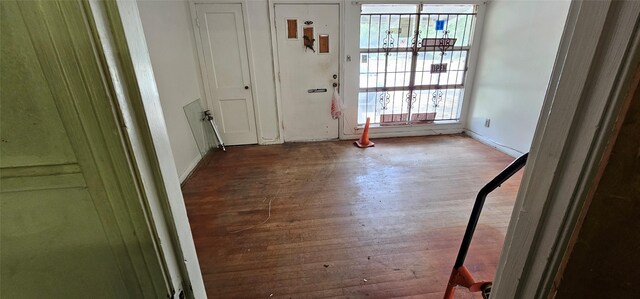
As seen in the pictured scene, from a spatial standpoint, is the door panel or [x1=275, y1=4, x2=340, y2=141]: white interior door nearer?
the door panel

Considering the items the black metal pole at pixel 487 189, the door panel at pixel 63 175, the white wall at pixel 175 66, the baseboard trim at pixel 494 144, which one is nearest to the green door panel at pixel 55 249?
the door panel at pixel 63 175

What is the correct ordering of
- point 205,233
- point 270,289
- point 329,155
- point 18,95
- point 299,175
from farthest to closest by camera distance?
point 329,155 < point 299,175 < point 205,233 < point 270,289 < point 18,95

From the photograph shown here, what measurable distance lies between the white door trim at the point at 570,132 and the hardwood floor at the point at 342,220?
1343 mm

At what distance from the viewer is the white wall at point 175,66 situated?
2707mm

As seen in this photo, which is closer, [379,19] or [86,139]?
[86,139]

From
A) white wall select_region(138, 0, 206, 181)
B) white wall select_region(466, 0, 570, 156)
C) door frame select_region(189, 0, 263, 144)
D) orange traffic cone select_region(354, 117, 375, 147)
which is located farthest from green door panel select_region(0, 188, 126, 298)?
white wall select_region(466, 0, 570, 156)

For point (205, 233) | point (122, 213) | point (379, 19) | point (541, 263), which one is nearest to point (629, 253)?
point (541, 263)

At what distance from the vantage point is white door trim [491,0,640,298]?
1.21 feet

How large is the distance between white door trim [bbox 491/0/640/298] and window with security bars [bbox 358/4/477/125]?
150 inches

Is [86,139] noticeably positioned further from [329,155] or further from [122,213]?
[329,155]

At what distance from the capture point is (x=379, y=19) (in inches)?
A: 152

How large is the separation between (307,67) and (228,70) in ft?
3.69

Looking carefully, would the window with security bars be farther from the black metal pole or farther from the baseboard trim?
the black metal pole

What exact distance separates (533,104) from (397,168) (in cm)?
178
